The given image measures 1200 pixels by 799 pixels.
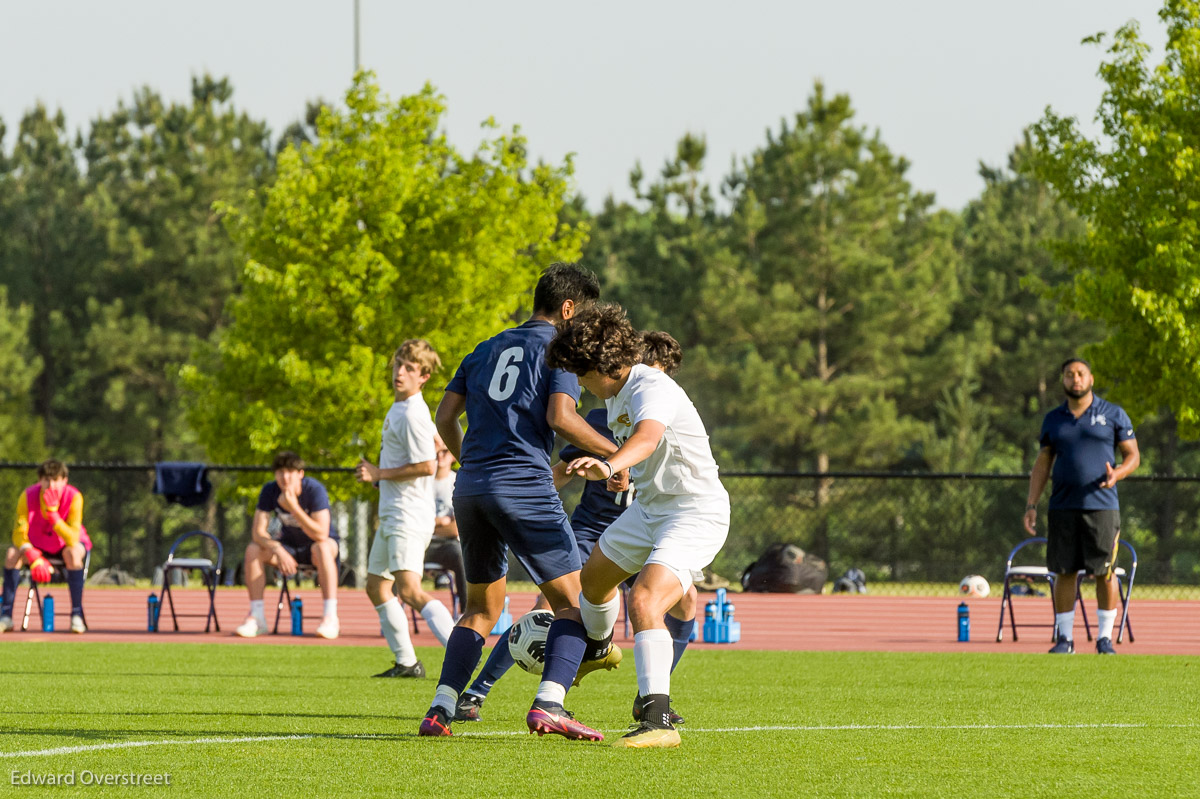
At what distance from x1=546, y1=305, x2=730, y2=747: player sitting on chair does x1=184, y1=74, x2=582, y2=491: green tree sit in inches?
786

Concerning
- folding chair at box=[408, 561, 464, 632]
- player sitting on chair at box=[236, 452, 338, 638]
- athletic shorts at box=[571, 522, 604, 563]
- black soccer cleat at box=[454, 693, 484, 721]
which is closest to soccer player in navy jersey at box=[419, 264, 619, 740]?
black soccer cleat at box=[454, 693, 484, 721]

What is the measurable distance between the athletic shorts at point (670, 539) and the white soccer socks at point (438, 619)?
3476 millimetres

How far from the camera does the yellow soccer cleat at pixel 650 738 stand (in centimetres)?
582

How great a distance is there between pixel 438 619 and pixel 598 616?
11.6ft

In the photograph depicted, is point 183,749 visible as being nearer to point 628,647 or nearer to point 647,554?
point 647,554

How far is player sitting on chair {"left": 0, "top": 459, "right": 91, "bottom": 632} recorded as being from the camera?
1417 centimetres

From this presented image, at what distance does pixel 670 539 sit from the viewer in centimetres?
595

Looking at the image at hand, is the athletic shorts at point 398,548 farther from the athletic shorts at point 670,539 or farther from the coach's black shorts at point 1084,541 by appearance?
the coach's black shorts at point 1084,541

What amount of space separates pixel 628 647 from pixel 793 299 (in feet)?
98.3

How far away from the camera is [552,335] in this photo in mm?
6496

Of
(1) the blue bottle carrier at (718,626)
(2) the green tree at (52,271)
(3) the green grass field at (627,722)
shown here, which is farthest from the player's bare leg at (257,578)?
(2) the green tree at (52,271)

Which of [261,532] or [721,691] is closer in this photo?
[721,691]

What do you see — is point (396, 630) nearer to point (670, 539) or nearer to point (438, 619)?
point (438, 619)

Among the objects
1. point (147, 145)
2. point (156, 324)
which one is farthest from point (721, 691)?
point (147, 145)
